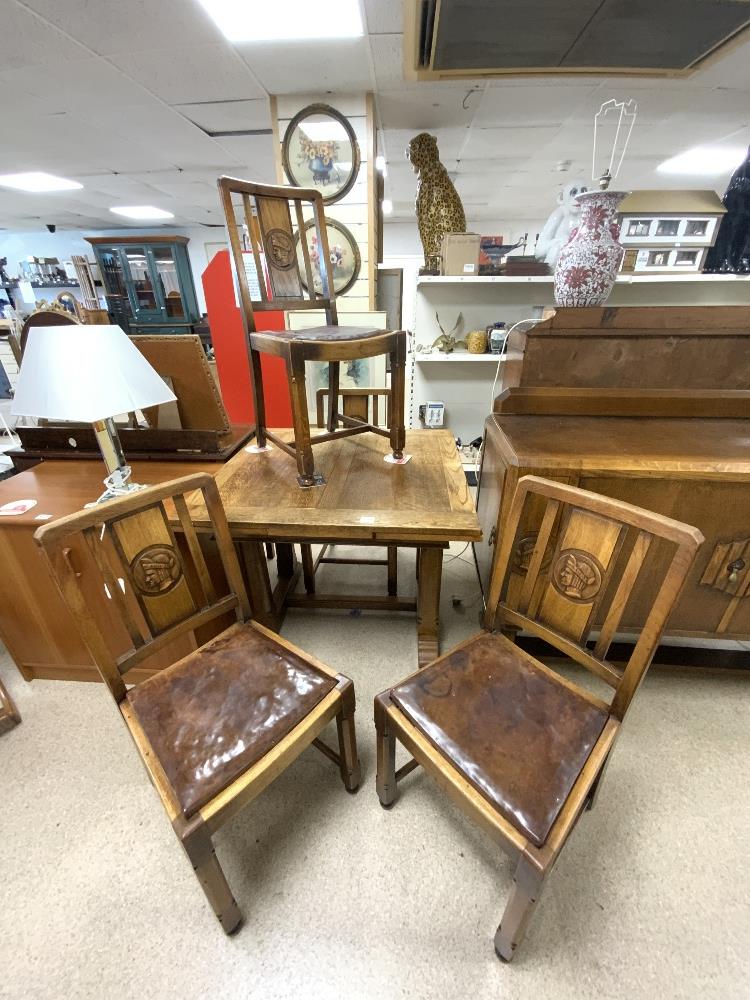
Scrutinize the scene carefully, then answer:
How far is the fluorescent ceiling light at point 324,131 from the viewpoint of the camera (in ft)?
7.88

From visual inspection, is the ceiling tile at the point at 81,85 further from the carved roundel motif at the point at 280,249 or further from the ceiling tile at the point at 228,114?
the carved roundel motif at the point at 280,249

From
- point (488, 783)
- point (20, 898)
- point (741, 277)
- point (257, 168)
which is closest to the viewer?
point (488, 783)

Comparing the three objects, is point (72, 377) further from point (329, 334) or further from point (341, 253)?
point (341, 253)

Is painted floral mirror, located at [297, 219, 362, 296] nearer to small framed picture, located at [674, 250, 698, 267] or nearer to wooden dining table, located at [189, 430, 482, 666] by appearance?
wooden dining table, located at [189, 430, 482, 666]

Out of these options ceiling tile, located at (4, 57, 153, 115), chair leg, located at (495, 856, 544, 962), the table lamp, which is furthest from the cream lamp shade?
ceiling tile, located at (4, 57, 153, 115)

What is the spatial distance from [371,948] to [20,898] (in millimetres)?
867

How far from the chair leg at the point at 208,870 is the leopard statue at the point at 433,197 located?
2.69 m

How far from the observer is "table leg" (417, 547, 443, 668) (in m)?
1.33

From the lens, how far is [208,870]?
784mm

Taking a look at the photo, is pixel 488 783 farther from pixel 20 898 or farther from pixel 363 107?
pixel 363 107

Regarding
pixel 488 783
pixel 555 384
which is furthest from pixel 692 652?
pixel 488 783

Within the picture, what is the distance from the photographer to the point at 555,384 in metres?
1.46

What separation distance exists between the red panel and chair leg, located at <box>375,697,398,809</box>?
231 cm

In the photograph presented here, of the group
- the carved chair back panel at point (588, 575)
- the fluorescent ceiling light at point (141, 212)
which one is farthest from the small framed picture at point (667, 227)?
the fluorescent ceiling light at point (141, 212)
